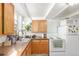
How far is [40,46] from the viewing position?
21.2 feet

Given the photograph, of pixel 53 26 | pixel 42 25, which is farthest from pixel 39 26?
pixel 53 26

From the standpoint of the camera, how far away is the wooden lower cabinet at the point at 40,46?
641cm

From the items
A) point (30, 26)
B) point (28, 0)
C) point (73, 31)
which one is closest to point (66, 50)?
point (73, 31)

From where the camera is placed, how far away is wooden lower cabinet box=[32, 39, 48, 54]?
6.41m

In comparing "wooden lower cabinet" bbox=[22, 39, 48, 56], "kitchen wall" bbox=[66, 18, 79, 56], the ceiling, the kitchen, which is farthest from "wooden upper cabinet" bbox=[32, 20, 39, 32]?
"kitchen wall" bbox=[66, 18, 79, 56]

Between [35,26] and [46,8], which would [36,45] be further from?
[46,8]

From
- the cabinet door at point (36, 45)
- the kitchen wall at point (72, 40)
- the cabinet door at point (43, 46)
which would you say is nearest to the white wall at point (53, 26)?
the cabinet door at point (43, 46)

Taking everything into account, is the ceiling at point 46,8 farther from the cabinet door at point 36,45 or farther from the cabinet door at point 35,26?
the cabinet door at point 36,45

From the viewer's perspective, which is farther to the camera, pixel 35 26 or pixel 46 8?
pixel 35 26

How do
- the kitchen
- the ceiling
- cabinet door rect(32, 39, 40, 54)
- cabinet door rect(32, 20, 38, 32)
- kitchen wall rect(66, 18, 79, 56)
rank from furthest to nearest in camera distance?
cabinet door rect(32, 20, 38, 32)
cabinet door rect(32, 39, 40, 54)
kitchen wall rect(66, 18, 79, 56)
the ceiling
the kitchen

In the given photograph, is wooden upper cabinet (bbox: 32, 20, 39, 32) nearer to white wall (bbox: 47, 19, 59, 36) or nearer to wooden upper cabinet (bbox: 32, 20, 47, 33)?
wooden upper cabinet (bbox: 32, 20, 47, 33)

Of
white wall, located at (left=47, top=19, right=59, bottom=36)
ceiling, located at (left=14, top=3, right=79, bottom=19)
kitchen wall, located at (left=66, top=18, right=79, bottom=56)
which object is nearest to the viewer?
ceiling, located at (left=14, top=3, right=79, bottom=19)

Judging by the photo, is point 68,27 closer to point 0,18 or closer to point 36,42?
point 36,42

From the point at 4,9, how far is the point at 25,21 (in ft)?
20.1
